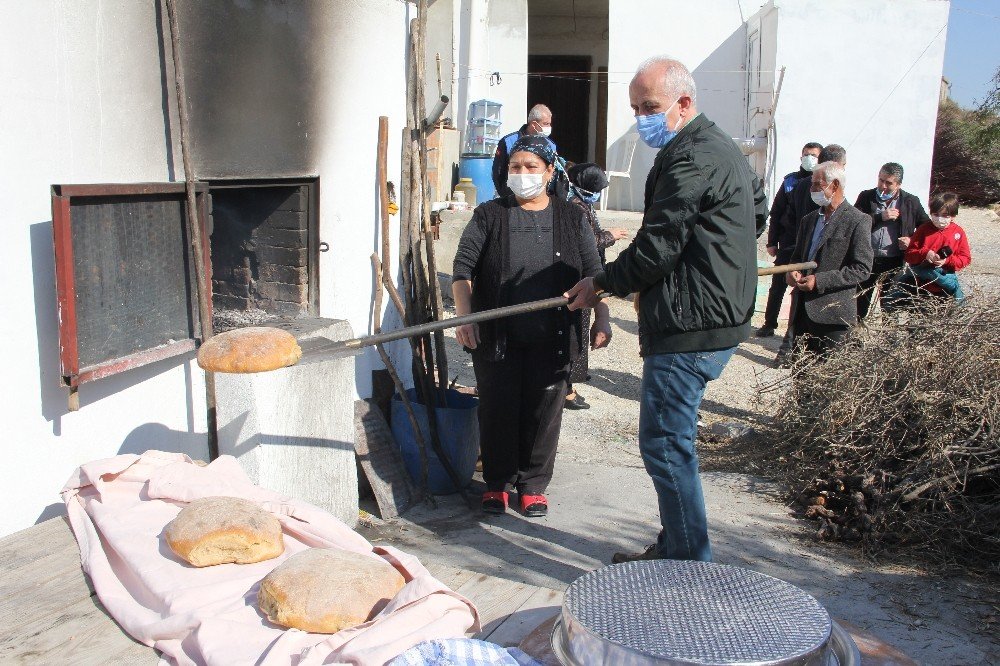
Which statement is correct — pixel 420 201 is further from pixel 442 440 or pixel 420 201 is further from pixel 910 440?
pixel 910 440

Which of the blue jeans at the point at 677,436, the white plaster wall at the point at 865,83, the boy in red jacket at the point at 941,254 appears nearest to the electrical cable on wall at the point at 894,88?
the white plaster wall at the point at 865,83

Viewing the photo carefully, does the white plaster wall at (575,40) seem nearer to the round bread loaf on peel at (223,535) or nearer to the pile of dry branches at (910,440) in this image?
the pile of dry branches at (910,440)

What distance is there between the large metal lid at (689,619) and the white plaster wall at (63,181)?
82.9 inches

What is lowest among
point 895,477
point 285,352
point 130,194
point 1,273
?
point 895,477

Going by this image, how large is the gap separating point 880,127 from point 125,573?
1236 cm

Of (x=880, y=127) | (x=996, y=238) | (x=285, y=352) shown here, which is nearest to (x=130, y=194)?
(x=285, y=352)

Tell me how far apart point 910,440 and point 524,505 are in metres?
1.98

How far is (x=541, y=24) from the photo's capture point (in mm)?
15766

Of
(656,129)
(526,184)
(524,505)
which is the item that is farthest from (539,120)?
(656,129)

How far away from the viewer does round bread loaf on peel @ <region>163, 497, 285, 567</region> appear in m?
2.58

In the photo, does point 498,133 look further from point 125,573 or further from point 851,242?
point 125,573

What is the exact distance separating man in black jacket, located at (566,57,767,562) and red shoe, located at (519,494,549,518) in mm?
1339

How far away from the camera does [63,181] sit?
306cm

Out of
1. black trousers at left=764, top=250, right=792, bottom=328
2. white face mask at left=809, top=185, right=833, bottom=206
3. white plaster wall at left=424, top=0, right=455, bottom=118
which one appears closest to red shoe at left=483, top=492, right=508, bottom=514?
white face mask at left=809, top=185, right=833, bottom=206
